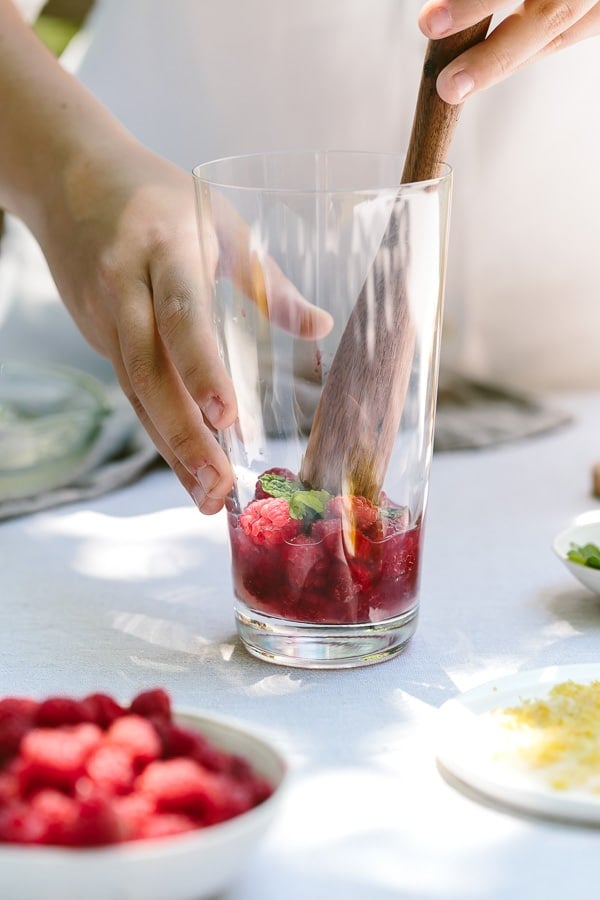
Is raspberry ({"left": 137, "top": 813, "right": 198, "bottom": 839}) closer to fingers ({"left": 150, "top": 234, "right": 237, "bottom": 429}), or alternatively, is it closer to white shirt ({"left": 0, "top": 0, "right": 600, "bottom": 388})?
fingers ({"left": 150, "top": 234, "right": 237, "bottom": 429})

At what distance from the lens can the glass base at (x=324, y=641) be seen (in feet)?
2.70

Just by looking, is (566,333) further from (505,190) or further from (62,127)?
(62,127)

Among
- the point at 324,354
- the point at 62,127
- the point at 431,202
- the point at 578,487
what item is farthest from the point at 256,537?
the point at 578,487

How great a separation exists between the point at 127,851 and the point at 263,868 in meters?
0.13

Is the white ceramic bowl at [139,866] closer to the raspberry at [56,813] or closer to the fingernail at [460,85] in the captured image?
the raspberry at [56,813]

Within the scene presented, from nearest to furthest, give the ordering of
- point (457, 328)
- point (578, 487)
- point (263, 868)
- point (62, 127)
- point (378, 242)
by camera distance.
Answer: point (263, 868) < point (378, 242) < point (62, 127) < point (578, 487) < point (457, 328)

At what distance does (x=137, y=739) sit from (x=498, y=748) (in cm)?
23

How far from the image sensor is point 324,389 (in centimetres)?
79

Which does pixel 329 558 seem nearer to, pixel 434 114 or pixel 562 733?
pixel 562 733

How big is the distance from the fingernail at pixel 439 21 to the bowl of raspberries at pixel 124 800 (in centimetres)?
45

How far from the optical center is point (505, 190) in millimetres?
1756

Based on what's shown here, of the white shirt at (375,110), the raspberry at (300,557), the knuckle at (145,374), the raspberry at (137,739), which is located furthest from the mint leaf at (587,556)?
the white shirt at (375,110)

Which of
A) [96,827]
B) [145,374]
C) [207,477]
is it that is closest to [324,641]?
[207,477]

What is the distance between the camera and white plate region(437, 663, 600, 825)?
630 millimetres
